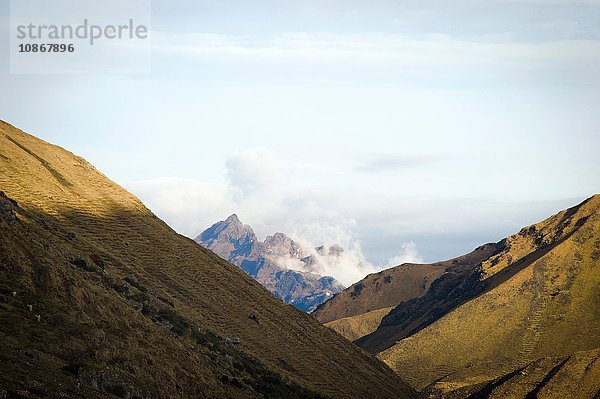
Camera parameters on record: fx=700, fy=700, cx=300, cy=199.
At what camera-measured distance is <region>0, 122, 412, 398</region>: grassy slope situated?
4181 centimetres

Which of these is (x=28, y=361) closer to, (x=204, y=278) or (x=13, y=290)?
(x=13, y=290)

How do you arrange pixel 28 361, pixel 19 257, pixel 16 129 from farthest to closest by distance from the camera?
pixel 16 129 < pixel 19 257 < pixel 28 361

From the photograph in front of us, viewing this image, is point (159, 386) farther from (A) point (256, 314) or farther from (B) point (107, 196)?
(B) point (107, 196)

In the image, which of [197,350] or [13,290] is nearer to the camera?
[13,290]

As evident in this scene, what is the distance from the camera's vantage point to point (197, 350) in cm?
6309

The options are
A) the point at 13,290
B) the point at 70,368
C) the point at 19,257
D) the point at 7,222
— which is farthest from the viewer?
the point at 7,222

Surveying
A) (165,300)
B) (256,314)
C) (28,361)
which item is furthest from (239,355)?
(28,361)

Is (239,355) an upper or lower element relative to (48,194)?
lower

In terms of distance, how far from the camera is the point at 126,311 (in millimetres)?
55406

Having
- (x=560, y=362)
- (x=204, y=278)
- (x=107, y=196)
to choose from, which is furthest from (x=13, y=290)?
(x=560, y=362)

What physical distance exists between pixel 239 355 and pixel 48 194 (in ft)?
118

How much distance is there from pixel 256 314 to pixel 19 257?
200ft

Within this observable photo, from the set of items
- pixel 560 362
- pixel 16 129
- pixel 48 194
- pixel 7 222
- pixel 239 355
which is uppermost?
pixel 16 129

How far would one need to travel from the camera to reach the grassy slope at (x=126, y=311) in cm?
4181
